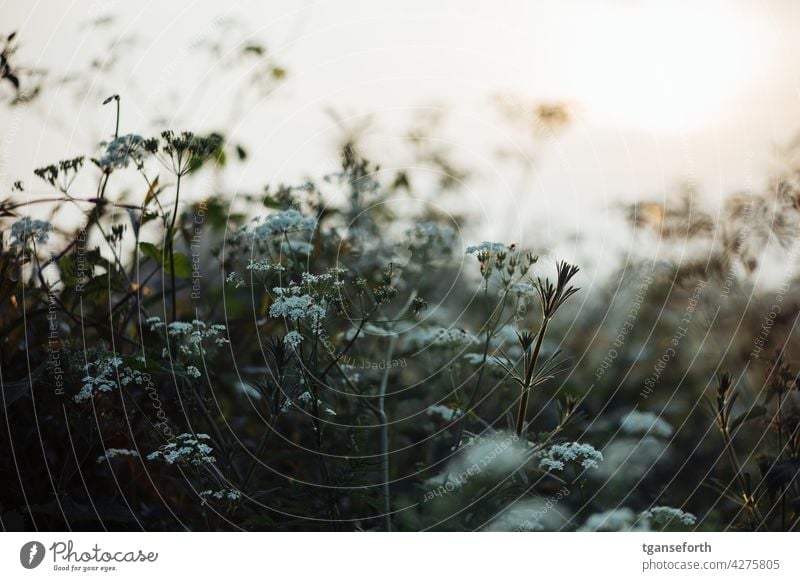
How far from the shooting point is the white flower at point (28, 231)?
135 centimetres

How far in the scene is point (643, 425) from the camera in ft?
5.32

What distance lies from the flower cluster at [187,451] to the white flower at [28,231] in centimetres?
43

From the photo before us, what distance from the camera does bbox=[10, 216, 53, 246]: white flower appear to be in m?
1.35

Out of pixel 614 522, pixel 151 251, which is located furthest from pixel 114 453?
pixel 614 522

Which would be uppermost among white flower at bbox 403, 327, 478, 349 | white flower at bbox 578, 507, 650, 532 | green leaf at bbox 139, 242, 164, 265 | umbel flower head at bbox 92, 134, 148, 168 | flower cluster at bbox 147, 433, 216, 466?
umbel flower head at bbox 92, 134, 148, 168

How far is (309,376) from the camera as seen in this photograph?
1284 mm

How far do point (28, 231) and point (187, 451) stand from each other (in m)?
0.49

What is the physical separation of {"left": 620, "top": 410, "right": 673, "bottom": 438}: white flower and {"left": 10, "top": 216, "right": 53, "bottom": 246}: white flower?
3.79 ft

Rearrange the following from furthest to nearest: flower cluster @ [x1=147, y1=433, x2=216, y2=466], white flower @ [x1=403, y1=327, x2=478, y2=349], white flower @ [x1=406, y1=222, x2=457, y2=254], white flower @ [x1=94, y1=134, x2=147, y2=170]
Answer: white flower @ [x1=406, y1=222, x2=457, y2=254]
white flower @ [x1=403, y1=327, x2=478, y2=349]
white flower @ [x1=94, y1=134, x2=147, y2=170]
flower cluster @ [x1=147, y1=433, x2=216, y2=466]

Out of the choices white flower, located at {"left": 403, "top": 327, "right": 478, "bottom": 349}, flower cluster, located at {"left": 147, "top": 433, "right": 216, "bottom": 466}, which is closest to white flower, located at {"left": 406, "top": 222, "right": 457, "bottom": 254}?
white flower, located at {"left": 403, "top": 327, "right": 478, "bottom": 349}

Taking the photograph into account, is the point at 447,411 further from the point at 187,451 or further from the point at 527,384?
the point at 187,451

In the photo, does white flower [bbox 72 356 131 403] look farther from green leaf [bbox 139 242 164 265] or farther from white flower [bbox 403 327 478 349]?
white flower [bbox 403 327 478 349]

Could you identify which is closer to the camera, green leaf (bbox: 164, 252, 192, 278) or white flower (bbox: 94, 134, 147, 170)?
white flower (bbox: 94, 134, 147, 170)
